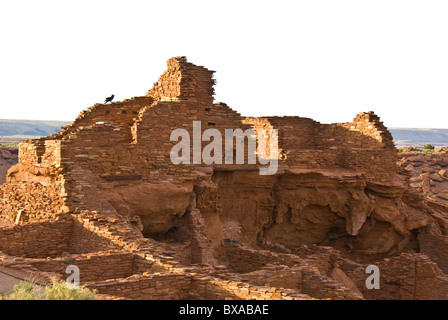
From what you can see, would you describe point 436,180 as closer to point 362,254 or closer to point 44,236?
point 362,254

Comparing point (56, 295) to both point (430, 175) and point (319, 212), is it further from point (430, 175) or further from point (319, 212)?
point (430, 175)

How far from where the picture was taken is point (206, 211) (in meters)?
13.7

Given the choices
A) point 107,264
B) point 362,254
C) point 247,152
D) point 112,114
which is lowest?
point 362,254

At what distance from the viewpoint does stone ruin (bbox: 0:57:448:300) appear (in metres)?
9.77

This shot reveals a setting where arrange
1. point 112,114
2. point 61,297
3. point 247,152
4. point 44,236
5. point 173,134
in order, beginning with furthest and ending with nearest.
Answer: point 247,152 → point 112,114 → point 173,134 → point 44,236 → point 61,297

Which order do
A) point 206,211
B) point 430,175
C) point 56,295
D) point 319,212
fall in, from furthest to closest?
1. point 430,175
2. point 319,212
3. point 206,211
4. point 56,295

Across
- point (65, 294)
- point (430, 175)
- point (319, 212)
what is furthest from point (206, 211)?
point (430, 175)

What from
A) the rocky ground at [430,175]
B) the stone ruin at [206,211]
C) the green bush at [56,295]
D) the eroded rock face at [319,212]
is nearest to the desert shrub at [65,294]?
the green bush at [56,295]

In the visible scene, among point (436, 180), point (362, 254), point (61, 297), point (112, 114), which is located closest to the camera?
point (61, 297)

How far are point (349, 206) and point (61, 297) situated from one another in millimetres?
11734

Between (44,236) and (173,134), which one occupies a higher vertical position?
(173,134)

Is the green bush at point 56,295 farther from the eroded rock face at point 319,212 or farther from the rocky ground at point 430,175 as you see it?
the rocky ground at point 430,175

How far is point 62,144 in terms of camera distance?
1145 cm
